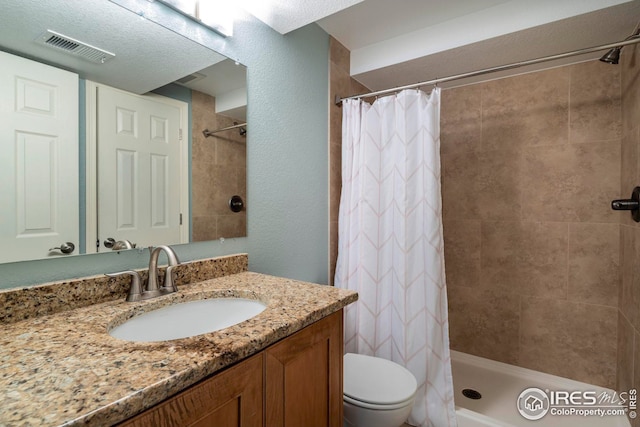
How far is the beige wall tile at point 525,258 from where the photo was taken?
2.14 m

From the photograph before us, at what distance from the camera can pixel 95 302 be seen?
93 cm

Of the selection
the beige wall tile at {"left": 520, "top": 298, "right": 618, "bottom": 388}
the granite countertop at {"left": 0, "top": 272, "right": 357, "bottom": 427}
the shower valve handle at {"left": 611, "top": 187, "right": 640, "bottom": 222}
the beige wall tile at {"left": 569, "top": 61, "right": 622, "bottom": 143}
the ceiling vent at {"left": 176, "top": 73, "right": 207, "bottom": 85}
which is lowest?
the beige wall tile at {"left": 520, "top": 298, "right": 618, "bottom": 388}

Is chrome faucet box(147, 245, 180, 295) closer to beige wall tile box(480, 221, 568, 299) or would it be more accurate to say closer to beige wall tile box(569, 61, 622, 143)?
beige wall tile box(480, 221, 568, 299)

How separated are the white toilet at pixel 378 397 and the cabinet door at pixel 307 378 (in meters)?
0.25

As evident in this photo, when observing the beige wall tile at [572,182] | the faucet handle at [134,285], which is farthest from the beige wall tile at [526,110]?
the faucet handle at [134,285]

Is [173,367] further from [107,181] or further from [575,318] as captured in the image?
[575,318]

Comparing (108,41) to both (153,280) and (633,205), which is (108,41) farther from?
(633,205)

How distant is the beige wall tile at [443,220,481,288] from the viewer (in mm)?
2438

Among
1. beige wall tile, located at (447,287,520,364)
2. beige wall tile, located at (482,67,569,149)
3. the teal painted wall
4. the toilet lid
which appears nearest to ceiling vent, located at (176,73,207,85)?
the teal painted wall

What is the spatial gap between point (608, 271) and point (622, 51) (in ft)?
4.57

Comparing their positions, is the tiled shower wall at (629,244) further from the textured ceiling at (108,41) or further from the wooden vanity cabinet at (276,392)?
the textured ceiling at (108,41)

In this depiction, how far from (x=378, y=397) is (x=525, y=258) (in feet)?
5.49

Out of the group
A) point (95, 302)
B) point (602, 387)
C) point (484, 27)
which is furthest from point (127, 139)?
point (602, 387)

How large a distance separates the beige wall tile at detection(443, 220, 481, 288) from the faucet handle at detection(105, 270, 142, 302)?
2300mm
